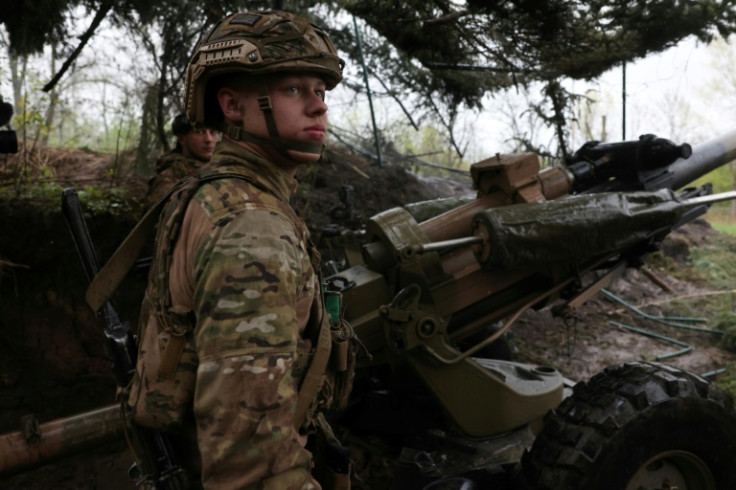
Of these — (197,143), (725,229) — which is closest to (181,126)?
(197,143)

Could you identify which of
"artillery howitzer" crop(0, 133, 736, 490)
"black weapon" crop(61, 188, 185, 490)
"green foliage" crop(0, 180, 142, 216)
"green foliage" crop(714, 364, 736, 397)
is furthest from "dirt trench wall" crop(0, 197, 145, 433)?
"green foliage" crop(714, 364, 736, 397)

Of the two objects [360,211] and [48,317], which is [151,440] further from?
[360,211]

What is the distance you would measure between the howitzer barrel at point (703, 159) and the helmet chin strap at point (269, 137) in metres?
3.11

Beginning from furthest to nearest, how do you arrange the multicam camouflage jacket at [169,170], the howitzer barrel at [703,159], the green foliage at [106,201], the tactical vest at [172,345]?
the green foliage at [106,201], the multicam camouflage jacket at [169,170], the howitzer barrel at [703,159], the tactical vest at [172,345]

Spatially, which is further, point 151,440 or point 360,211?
point 360,211

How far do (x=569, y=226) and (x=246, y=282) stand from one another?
6.95 feet

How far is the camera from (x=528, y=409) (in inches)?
126

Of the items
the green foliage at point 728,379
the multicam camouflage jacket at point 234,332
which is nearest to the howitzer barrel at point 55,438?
the multicam camouflage jacket at point 234,332

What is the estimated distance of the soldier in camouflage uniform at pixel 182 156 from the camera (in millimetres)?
4230

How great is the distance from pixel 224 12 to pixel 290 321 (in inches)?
162

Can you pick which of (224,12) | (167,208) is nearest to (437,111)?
(224,12)

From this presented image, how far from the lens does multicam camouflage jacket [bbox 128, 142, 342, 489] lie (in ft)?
3.97

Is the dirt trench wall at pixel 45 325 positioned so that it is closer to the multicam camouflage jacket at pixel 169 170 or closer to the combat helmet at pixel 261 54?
the multicam camouflage jacket at pixel 169 170

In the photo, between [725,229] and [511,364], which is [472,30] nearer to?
[511,364]
